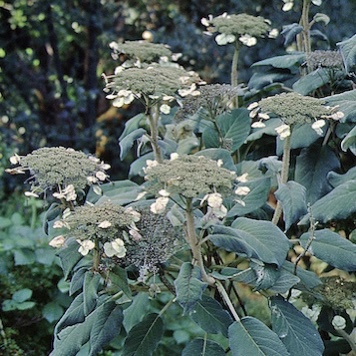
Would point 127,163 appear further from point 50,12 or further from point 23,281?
point 23,281

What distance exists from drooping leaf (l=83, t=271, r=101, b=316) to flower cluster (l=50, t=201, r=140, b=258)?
57 mm

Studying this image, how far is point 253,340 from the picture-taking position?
1088 mm

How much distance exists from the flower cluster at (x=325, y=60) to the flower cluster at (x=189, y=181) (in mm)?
489

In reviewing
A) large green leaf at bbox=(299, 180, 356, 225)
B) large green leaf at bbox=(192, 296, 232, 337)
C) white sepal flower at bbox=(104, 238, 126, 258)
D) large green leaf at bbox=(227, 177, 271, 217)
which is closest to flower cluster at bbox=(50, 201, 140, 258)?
white sepal flower at bbox=(104, 238, 126, 258)

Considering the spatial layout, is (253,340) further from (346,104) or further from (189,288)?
(346,104)

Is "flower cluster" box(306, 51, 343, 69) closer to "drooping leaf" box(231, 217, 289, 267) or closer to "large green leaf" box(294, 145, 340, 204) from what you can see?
"large green leaf" box(294, 145, 340, 204)

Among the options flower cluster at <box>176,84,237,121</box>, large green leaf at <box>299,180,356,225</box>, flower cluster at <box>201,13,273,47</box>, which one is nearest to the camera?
large green leaf at <box>299,180,356,225</box>

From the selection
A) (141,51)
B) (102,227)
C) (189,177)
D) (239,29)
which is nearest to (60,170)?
(102,227)

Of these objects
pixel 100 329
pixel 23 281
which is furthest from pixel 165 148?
pixel 23 281

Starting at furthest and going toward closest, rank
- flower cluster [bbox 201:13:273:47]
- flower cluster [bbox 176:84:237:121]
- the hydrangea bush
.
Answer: flower cluster [bbox 201:13:273:47]
flower cluster [bbox 176:84:237:121]
the hydrangea bush

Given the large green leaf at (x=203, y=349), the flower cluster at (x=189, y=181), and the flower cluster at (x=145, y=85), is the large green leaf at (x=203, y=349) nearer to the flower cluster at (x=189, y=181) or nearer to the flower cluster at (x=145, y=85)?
the flower cluster at (x=189, y=181)

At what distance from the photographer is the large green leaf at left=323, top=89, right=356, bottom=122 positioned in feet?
3.91

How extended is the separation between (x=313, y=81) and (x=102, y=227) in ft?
2.32

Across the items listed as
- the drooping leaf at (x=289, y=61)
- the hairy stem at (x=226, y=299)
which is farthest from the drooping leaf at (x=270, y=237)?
the drooping leaf at (x=289, y=61)
